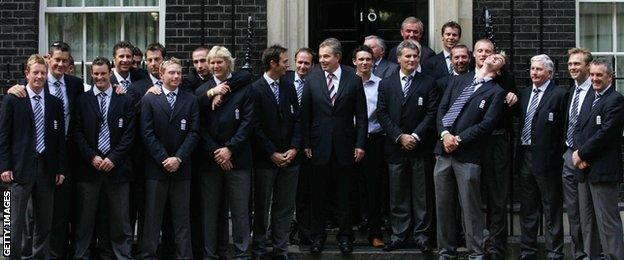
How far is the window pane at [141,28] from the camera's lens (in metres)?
14.0

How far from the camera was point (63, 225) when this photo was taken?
Answer: 1120 cm

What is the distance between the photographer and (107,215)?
11.2m

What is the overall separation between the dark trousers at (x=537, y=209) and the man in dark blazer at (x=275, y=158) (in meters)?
2.10

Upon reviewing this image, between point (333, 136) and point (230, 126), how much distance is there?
38.9 inches

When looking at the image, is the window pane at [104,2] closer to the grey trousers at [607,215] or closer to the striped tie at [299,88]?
the striped tie at [299,88]

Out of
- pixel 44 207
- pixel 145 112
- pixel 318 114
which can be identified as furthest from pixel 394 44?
pixel 44 207

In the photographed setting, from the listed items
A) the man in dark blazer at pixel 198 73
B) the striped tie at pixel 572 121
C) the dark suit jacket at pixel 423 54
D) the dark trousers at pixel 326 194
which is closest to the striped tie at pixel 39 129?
the man in dark blazer at pixel 198 73

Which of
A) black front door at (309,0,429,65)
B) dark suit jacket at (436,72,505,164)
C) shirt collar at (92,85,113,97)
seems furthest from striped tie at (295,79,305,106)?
black front door at (309,0,429,65)

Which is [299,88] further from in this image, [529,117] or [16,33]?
[16,33]

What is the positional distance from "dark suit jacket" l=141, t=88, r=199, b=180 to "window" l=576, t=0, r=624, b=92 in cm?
506

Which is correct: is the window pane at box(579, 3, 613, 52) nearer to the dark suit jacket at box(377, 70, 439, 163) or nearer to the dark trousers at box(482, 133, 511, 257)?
the dark trousers at box(482, 133, 511, 257)

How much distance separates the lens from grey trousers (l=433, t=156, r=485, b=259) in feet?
37.0

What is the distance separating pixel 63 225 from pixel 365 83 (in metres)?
3.15

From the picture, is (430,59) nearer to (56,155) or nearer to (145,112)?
(145,112)
